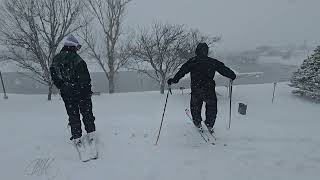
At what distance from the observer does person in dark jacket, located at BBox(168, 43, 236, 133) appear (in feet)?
22.6

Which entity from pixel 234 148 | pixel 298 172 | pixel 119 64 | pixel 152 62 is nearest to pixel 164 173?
pixel 234 148

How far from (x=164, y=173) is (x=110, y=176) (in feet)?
3.08

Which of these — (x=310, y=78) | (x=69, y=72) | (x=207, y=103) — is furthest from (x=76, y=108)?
(x=310, y=78)

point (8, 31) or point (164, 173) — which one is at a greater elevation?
point (8, 31)

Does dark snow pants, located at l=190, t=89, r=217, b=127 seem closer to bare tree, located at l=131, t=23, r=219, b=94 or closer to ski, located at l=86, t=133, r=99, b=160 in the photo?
ski, located at l=86, t=133, r=99, b=160

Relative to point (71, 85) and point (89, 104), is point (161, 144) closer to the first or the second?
point (89, 104)

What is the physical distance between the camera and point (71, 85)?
20.9 ft

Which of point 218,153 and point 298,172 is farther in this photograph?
point 218,153

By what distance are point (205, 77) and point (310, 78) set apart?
440 inches

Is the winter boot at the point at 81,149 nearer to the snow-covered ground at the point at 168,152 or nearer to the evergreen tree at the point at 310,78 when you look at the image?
the snow-covered ground at the point at 168,152

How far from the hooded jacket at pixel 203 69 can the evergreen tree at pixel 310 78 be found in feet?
33.9

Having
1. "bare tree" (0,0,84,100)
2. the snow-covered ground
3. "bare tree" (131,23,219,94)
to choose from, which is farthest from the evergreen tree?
"bare tree" (0,0,84,100)

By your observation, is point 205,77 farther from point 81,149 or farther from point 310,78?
point 310,78

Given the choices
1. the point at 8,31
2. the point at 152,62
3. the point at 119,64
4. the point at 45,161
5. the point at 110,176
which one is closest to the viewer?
the point at 110,176
